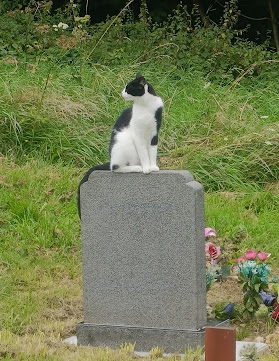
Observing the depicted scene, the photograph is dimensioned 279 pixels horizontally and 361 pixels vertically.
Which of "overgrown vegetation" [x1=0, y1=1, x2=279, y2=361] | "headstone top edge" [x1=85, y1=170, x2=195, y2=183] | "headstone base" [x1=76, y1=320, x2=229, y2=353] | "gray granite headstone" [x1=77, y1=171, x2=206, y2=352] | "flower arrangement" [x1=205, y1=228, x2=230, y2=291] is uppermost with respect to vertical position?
"headstone top edge" [x1=85, y1=170, x2=195, y2=183]

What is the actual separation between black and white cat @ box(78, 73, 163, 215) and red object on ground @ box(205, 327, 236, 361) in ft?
5.68

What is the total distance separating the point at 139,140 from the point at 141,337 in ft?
4.22

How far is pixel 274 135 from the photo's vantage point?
9.47 meters

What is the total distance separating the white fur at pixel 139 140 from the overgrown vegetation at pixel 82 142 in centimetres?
123

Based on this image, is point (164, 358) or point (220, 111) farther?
point (220, 111)

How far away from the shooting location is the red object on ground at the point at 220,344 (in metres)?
3.92

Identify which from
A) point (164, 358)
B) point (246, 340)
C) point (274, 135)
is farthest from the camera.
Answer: point (274, 135)

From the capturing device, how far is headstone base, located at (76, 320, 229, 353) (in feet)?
17.5

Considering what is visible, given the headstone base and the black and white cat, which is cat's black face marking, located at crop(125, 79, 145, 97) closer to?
the black and white cat

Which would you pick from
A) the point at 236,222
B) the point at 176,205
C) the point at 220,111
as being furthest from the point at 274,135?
the point at 176,205

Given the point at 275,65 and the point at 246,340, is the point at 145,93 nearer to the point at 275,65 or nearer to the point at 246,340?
the point at 246,340

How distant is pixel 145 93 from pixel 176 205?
772mm

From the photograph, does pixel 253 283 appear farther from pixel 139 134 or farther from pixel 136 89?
pixel 136 89

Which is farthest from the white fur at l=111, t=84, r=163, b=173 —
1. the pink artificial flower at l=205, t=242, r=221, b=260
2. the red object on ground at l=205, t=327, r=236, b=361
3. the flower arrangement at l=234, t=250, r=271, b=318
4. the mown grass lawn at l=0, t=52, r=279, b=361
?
the red object on ground at l=205, t=327, r=236, b=361
